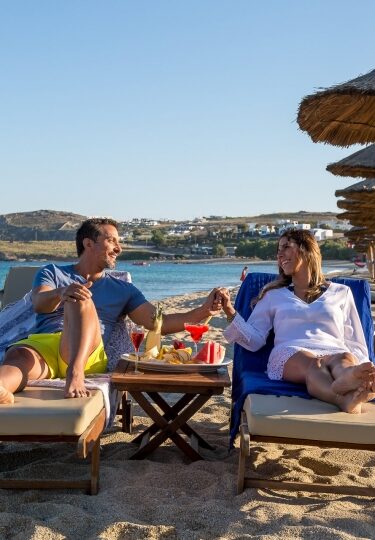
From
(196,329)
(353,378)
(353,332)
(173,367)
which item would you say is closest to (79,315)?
(173,367)

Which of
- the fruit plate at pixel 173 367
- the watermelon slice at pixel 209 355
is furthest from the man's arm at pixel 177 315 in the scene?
the fruit plate at pixel 173 367

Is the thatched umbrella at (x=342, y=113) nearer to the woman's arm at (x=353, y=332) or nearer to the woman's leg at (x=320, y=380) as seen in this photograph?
the woman's arm at (x=353, y=332)

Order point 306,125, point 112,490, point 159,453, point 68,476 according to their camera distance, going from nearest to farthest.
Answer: point 112,490, point 68,476, point 159,453, point 306,125

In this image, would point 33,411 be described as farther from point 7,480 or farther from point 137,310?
point 137,310

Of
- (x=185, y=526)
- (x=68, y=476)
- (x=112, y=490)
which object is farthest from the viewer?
(x=68, y=476)

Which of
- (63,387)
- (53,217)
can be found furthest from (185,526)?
(53,217)

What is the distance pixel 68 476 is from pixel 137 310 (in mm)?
1178

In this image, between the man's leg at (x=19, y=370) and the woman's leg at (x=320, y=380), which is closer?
the woman's leg at (x=320, y=380)

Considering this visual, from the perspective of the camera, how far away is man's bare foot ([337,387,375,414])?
129 inches

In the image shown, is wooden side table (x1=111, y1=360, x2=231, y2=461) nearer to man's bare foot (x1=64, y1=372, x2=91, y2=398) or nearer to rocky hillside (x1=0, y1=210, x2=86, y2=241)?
man's bare foot (x1=64, y1=372, x2=91, y2=398)

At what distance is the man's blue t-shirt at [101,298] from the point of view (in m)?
4.29

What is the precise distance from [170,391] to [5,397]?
2.61ft

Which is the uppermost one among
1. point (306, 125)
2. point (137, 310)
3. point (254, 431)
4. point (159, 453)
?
point (306, 125)

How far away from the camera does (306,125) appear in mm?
5117
